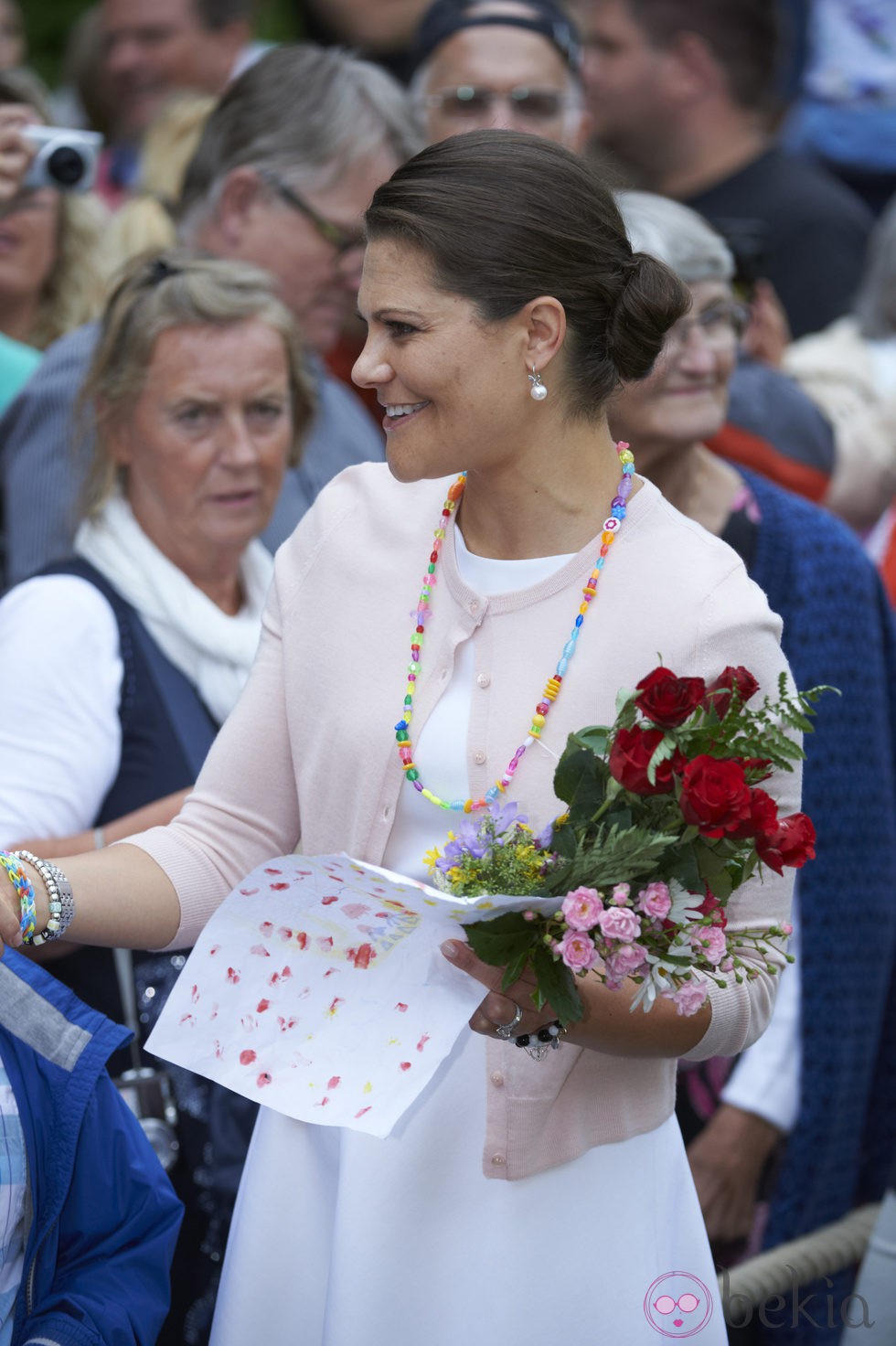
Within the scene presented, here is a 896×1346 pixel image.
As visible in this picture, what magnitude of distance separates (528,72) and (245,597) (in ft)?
5.67

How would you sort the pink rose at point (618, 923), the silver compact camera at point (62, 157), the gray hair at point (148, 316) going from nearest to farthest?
1. the pink rose at point (618, 923)
2. the gray hair at point (148, 316)
3. the silver compact camera at point (62, 157)

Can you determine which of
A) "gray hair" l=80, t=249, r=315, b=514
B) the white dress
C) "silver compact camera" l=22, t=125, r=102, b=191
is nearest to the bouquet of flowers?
the white dress

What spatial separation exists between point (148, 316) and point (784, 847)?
177 centimetres

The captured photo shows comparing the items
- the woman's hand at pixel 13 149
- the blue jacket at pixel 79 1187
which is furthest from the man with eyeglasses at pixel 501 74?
the blue jacket at pixel 79 1187

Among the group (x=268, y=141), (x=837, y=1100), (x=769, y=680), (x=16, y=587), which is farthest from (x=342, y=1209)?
(x=268, y=141)

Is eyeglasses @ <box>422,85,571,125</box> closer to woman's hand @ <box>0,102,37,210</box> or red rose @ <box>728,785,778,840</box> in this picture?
woman's hand @ <box>0,102,37,210</box>

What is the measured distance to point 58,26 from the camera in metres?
6.67

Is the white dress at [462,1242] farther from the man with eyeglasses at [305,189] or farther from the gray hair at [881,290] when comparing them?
the gray hair at [881,290]

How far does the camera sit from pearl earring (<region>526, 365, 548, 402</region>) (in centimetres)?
195

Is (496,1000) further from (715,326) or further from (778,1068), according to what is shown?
(715,326)

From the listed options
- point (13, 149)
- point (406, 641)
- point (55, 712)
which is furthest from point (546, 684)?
point (13, 149)

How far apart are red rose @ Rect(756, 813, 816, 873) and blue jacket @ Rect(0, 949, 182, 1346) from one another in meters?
0.82

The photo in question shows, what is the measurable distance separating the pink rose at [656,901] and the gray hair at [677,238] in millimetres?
1749

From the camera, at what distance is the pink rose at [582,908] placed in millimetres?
1637
